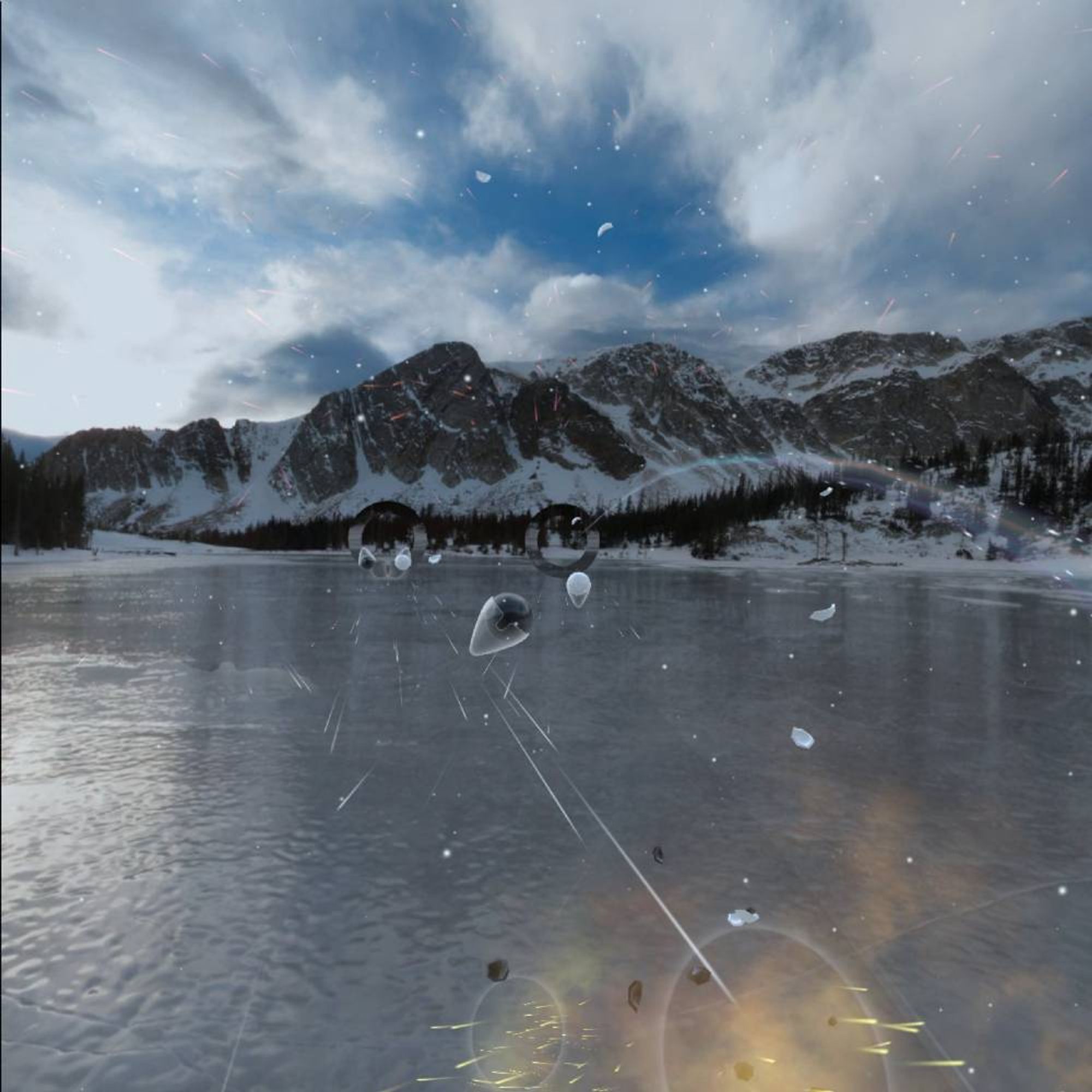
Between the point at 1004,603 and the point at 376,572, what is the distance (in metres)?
41.3

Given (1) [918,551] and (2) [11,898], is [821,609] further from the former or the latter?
(1) [918,551]

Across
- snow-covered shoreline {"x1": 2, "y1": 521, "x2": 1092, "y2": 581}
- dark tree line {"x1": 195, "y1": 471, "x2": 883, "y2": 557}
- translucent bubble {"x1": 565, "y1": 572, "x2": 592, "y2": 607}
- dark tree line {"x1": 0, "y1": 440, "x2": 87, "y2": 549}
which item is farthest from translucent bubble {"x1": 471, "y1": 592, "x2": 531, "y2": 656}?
dark tree line {"x1": 195, "y1": 471, "x2": 883, "y2": 557}

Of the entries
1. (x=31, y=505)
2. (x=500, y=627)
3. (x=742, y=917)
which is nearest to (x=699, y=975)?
(x=742, y=917)

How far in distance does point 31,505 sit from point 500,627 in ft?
51.4

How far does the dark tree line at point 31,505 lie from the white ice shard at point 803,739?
7.63m

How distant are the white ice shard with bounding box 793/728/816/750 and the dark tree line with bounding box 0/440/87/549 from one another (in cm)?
763

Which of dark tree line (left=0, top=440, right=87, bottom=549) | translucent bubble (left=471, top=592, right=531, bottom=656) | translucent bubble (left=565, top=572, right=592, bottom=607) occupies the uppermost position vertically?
dark tree line (left=0, top=440, right=87, bottom=549)

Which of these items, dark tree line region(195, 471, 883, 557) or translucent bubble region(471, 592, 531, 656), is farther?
dark tree line region(195, 471, 883, 557)

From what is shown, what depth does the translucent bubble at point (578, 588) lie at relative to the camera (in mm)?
31656

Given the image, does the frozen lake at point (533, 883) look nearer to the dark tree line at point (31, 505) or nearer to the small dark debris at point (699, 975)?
the small dark debris at point (699, 975)

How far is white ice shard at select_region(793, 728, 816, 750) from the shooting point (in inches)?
334

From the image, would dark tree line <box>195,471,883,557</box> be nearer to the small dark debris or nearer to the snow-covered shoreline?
the snow-covered shoreline

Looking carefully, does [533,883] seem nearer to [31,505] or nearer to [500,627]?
[31,505]

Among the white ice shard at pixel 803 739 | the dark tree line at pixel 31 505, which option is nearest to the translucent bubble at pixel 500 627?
the white ice shard at pixel 803 739
